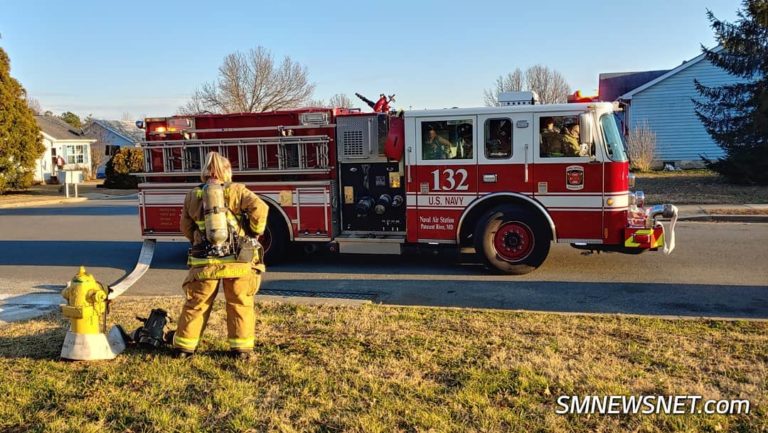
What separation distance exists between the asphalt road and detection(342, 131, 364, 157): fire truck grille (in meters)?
1.72

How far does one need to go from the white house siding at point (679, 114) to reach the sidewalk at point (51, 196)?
2521 cm

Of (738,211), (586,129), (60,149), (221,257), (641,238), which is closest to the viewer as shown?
(221,257)

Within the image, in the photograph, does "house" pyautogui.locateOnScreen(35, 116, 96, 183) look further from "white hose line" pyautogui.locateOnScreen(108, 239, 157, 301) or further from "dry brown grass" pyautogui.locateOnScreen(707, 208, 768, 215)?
"dry brown grass" pyautogui.locateOnScreen(707, 208, 768, 215)

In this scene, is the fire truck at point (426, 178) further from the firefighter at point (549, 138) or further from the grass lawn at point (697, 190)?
the grass lawn at point (697, 190)

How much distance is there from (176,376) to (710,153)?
3145 centimetres

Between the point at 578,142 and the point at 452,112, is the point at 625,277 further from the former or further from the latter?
the point at 452,112

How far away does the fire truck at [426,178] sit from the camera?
27.6 feet

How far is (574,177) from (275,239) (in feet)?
14.4

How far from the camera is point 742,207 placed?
52.0 feet

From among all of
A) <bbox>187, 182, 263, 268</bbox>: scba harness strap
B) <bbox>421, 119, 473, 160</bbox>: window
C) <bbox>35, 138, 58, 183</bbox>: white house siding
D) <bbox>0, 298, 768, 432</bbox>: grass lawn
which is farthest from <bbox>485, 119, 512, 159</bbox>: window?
<bbox>35, 138, 58, 183</bbox>: white house siding

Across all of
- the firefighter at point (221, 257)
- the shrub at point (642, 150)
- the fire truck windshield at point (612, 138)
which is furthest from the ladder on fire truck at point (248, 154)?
the shrub at point (642, 150)

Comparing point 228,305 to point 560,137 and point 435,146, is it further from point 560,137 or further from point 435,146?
point 560,137

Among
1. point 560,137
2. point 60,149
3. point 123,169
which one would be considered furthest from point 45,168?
point 560,137

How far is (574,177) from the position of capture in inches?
A: 331
